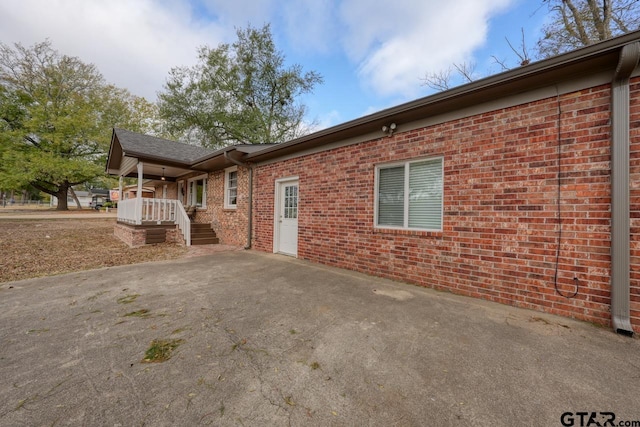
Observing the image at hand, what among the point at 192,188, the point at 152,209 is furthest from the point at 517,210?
the point at 192,188

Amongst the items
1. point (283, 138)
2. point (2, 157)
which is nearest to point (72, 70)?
point (2, 157)

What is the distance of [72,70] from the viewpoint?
21.7 meters

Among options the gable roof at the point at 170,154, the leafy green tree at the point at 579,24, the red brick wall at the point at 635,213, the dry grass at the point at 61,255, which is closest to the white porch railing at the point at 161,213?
the dry grass at the point at 61,255

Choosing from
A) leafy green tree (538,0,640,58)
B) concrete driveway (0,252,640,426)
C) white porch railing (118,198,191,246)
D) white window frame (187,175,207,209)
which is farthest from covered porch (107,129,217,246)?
leafy green tree (538,0,640,58)

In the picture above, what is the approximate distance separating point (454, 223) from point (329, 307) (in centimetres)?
232

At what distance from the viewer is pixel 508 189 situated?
11.1ft

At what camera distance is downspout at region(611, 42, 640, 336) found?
8.52 ft

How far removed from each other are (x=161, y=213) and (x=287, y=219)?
569cm

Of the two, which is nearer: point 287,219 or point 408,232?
point 408,232

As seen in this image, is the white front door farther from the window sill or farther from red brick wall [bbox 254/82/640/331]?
the window sill

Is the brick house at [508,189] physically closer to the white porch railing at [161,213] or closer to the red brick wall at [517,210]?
the red brick wall at [517,210]

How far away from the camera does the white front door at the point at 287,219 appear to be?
670cm

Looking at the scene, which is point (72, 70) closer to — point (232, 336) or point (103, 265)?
point (103, 265)

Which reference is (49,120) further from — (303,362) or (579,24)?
(579,24)
